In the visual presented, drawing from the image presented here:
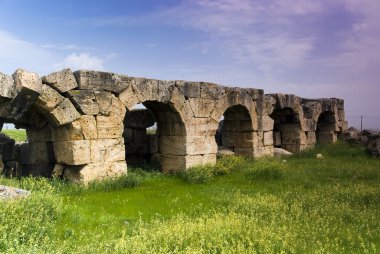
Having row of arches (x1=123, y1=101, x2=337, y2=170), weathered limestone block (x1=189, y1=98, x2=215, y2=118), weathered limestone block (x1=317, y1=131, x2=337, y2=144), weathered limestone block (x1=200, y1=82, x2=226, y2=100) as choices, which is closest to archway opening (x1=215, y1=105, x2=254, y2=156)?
row of arches (x1=123, y1=101, x2=337, y2=170)

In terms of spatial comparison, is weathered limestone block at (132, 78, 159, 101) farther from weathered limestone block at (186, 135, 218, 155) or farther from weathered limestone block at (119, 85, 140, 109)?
weathered limestone block at (186, 135, 218, 155)

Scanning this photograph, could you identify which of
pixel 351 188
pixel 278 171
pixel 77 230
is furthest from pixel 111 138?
pixel 351 188

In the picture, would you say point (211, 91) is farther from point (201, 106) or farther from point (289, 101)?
point (289, 101)

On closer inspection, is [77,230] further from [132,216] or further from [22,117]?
[22,117]

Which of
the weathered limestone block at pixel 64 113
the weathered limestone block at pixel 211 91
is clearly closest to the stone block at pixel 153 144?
the weathered limestone block at pixel 211 91

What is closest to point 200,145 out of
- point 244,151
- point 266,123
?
point 244,151

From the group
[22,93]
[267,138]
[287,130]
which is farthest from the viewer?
[287,130]

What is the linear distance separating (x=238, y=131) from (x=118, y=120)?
6872mm

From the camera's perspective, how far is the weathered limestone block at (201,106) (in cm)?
1374

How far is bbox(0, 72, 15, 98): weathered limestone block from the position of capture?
960 centimetres

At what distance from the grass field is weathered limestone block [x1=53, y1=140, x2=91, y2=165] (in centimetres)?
64

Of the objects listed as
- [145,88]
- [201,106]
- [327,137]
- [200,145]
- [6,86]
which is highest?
[145,88]

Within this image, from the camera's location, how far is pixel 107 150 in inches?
444

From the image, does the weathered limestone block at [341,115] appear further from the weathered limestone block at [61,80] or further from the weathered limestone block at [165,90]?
the weathered limestone block at [61,80]
